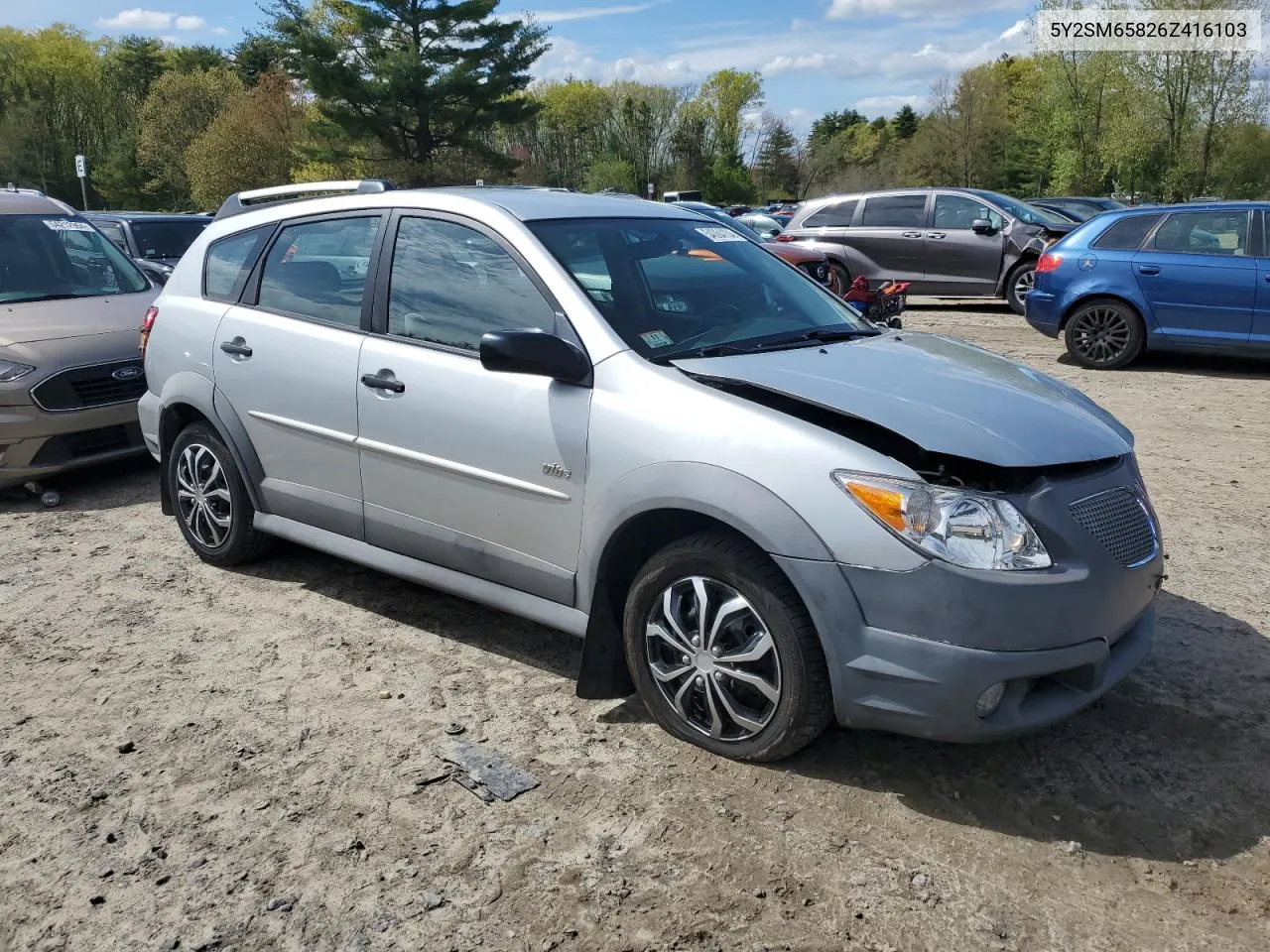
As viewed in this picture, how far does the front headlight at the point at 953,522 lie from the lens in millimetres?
2867

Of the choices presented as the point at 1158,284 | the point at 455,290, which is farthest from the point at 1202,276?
the point at 455,290

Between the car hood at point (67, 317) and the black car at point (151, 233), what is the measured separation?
4545 mm

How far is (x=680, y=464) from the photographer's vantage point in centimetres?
322

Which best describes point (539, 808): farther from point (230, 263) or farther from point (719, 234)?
point (230, 263)

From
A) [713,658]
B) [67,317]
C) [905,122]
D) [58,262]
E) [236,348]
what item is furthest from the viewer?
[905,122]

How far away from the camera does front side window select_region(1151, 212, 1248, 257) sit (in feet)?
31.7

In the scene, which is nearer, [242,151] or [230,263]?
[230,263]

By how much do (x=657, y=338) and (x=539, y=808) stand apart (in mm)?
1621

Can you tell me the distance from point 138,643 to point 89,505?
8.53ft

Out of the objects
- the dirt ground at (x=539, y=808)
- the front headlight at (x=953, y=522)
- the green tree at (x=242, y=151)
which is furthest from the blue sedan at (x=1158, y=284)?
the green tree at (x=242, y=151)

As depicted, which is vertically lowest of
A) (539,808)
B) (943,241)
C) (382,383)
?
(539,808)

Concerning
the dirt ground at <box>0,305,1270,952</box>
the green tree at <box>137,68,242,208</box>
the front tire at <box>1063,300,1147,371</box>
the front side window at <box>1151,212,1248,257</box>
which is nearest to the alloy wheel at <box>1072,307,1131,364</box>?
the front tire at <box>1063,300,1147,371</box>

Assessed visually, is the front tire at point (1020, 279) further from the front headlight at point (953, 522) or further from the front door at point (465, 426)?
the front headlight at point (953, 522)

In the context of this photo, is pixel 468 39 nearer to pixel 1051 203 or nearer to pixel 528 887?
pixel 1051 203
